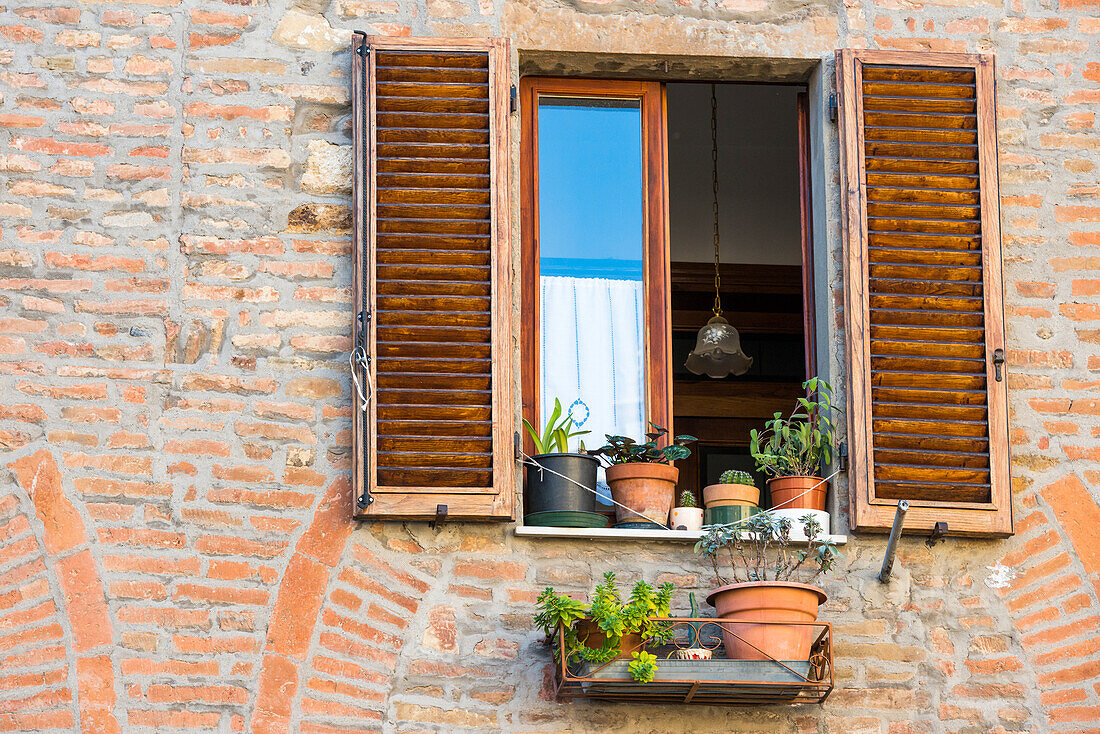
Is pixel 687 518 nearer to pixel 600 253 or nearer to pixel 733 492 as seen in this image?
pixel 733 492

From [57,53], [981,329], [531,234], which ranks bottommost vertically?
[981,329]

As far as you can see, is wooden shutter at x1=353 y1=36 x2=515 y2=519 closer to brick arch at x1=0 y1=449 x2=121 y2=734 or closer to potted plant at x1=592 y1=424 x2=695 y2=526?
potted plant at x1=592 y1=424 x2=695 y2=526

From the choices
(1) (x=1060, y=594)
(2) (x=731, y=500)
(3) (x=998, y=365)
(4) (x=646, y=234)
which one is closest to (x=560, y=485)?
(2) (x=731, y=500)

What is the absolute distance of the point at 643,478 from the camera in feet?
16.5

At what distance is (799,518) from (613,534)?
22.8 inches

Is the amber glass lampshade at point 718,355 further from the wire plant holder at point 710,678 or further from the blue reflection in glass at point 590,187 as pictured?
the wire plant holder at point 710,678

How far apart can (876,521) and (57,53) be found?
3.02 metres

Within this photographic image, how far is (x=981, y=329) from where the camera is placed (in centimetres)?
505

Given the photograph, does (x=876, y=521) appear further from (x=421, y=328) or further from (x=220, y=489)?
(x=220, y=489)

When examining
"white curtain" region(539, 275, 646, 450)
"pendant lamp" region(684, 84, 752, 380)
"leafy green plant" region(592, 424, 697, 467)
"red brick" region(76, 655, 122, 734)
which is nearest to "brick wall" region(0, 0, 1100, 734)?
"red brick" region(76, 655, 122, 734)

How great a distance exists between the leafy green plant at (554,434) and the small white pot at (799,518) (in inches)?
27.3

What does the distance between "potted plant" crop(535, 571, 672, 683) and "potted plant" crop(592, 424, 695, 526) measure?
0.53 m

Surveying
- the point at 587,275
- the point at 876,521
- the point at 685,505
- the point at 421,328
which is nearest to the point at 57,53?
the point at 421,328

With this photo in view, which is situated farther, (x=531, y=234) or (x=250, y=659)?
(x=531, y=234)
